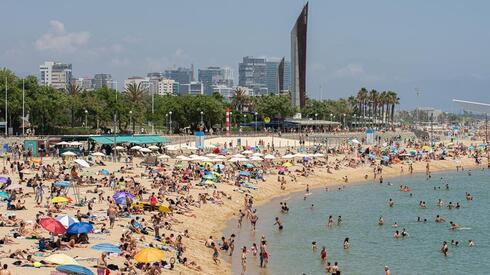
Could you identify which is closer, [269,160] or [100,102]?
[269,160]

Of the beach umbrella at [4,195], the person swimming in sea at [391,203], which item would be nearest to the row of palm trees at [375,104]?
the person swimming in sea at [391,203]

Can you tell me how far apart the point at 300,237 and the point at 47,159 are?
24.1 meters

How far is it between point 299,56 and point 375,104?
26256mm

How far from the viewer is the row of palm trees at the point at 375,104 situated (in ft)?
425

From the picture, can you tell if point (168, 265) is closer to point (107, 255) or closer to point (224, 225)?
point (107, 255)

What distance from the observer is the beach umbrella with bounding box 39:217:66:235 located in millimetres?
22453

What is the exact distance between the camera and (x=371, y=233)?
3559 cm

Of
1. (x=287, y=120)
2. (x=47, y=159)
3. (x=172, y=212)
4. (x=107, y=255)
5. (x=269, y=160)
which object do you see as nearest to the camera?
(x=107, y=255)

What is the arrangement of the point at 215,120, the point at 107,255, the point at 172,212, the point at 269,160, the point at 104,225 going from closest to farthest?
the point at 107,255 < the point at 104,225 < the point at 172,212 < the point at 269,160 < the point at 215,120

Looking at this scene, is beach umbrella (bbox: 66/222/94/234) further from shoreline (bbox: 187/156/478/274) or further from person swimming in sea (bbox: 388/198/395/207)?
person swimming in sea (bbox: 388/198/395/207)

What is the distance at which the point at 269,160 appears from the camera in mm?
59375

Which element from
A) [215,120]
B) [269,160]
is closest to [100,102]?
[215,120]

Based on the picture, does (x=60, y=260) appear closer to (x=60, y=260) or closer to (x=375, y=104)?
(x=60, y=260)

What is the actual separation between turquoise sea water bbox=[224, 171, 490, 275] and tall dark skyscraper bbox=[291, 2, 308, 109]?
193 feet
